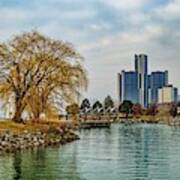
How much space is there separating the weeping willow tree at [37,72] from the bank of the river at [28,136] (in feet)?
9.27

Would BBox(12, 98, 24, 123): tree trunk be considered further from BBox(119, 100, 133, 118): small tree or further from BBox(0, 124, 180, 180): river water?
BBox(119, 100, 133, 118): small tree

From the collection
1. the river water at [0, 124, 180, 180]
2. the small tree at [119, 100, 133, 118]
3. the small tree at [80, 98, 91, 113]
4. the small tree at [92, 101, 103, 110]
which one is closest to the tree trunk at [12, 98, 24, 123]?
the river water at [0, 124, 180, 180]

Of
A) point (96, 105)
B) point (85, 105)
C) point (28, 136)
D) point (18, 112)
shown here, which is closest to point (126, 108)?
point (96, 105)

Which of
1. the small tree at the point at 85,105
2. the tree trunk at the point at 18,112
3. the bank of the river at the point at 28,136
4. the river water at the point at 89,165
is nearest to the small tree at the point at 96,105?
the small tree at the point at 85,105

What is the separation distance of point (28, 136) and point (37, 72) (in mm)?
Result: 7304

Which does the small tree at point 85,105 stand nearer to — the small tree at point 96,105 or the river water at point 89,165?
the small tree at point 96,105

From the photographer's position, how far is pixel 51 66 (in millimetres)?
51500

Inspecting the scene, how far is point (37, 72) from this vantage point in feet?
168

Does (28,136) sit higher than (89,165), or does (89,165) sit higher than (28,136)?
(28,136)

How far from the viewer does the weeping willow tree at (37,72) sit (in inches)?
1997

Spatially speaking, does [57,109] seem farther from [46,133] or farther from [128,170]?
[128,170]

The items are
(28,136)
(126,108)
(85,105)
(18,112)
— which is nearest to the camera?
(28,136)

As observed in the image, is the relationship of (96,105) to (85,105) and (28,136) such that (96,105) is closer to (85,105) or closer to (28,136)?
(85,105)

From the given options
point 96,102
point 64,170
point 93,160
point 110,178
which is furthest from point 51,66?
point 96,102
